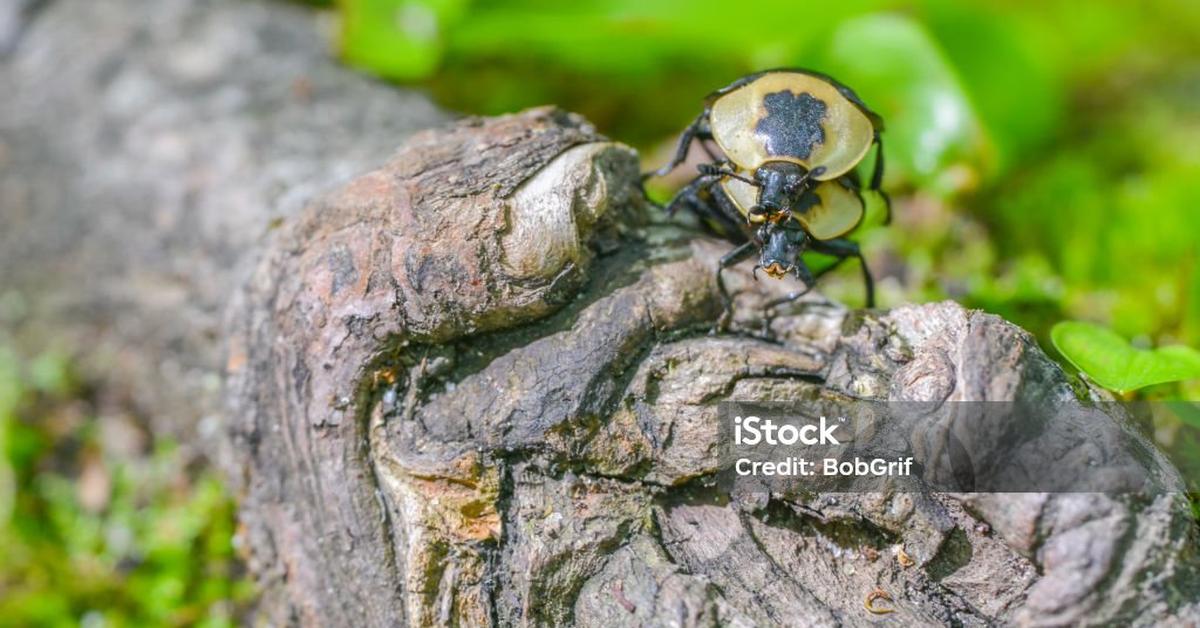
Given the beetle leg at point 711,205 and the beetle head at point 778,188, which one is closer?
the beetle head at point 778,188

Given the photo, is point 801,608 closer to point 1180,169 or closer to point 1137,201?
point 1137,201

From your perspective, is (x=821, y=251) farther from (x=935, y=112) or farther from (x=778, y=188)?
(x=935, y=112)

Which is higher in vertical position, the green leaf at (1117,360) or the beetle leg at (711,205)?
the beetle leg at (711,205)

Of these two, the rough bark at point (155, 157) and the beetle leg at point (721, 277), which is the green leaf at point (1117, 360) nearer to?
the beetle leg at point (721, 277)

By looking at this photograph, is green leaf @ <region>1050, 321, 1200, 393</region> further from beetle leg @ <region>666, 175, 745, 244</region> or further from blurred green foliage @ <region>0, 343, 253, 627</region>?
blurred green foliage @ <region>0, 343, 253, 627</region>

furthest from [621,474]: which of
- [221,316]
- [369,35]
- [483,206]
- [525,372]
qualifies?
[369,35]

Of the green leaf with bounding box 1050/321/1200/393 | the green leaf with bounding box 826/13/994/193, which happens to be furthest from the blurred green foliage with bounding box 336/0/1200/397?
the green leaf with bounding box 1050/321/1200/393

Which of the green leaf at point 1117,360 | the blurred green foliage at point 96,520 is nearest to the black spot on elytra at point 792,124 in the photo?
the green leaf at point 1117,360
